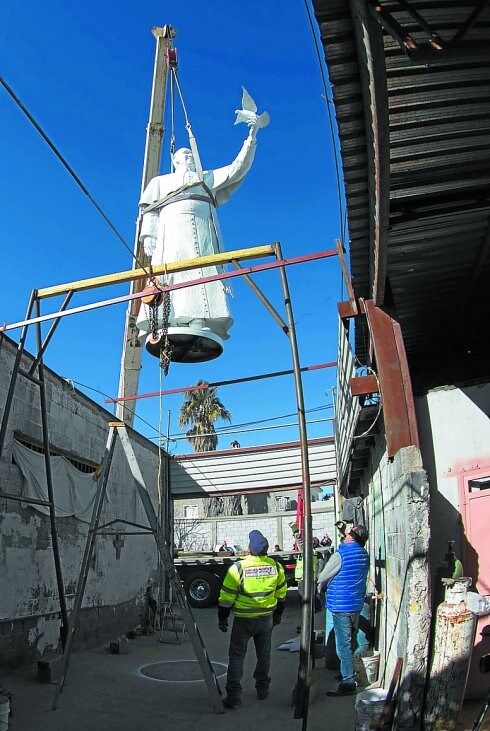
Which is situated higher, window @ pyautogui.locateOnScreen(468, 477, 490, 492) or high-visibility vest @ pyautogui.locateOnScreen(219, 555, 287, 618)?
window @ pyautogui.locateOnScreen(468, 477, 490, 492)

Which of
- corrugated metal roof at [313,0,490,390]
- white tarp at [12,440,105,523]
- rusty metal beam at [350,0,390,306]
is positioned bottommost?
white tarp at [12,440,105,523]

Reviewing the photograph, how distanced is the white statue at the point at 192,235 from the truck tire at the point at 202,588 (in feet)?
32.3

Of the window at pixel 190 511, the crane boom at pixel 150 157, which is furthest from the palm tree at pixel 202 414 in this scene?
the crane boom at pixel 150 157

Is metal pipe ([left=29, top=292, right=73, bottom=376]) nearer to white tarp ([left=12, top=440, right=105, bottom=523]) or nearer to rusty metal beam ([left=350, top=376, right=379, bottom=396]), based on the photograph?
white tarp ([left=12, top=440, right=105, bottom=523])

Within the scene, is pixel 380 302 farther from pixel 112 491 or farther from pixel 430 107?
pixel 112 491

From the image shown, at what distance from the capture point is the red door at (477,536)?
448 centimetres

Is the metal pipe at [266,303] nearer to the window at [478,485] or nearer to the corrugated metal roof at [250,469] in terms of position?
the window at [478,485]

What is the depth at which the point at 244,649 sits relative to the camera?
563cm

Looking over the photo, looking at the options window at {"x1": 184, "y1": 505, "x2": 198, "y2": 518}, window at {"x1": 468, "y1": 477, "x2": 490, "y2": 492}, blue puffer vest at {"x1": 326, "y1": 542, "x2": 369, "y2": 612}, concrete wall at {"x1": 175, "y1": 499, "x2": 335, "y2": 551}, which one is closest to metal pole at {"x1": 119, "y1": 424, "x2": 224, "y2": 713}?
blue puffer vest at {"x1": 326, "y1": 542, "x2": 369, "y2": 612}

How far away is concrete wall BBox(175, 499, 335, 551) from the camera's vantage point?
69.3 feet

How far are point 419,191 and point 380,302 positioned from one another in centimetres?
115

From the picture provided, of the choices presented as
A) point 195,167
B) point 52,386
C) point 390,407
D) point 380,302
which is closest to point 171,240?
point 195,167

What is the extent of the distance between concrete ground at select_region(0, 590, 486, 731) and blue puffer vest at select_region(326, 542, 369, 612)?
78 centimetres

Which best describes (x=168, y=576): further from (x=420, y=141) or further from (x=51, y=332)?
(x=420, y=141)
